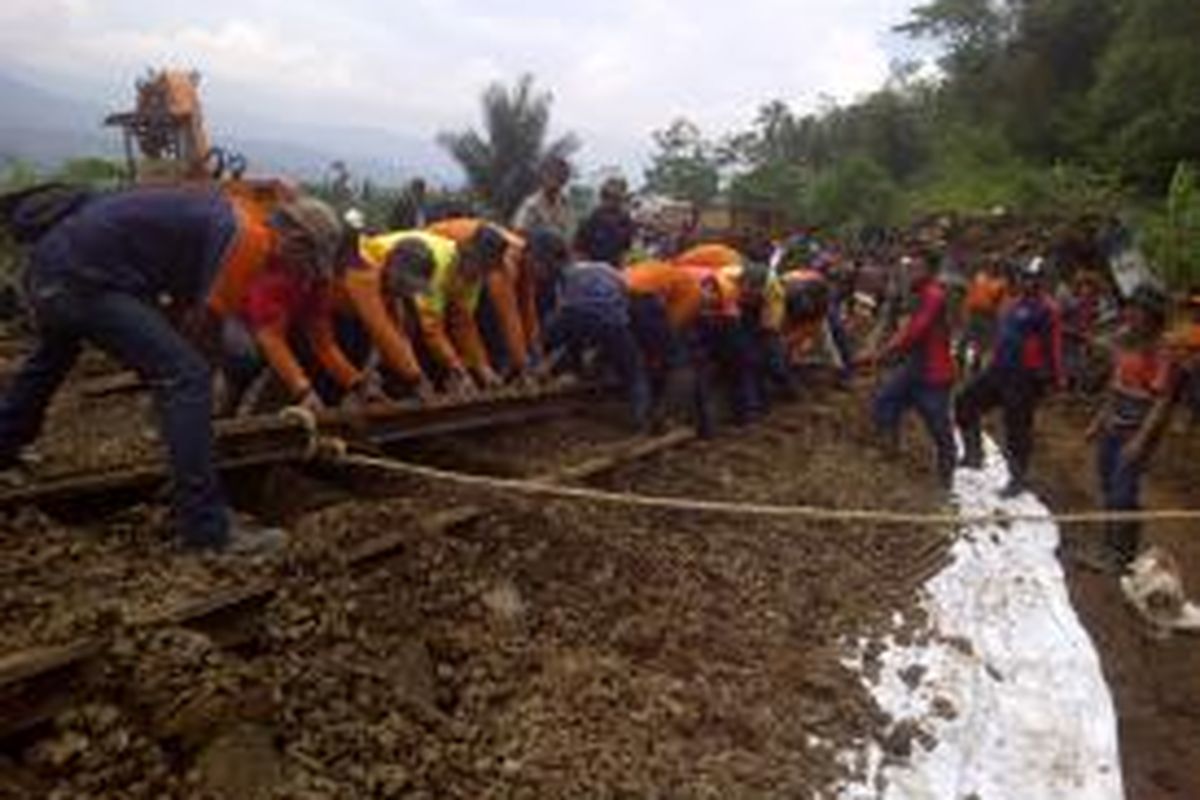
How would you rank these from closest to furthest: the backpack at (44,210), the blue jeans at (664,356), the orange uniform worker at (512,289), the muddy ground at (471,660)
Result: the muddy ground at (471,660) < the backpack at (44,210) < the orange uniform worker at (512,289) < the blue jeans at (664,356)

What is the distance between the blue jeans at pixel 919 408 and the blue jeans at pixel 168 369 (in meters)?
5.99

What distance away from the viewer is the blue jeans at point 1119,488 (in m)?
8.03

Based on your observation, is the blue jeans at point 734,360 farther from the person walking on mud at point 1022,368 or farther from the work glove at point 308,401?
the work glove at point 308,401

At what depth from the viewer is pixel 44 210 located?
17.2ft

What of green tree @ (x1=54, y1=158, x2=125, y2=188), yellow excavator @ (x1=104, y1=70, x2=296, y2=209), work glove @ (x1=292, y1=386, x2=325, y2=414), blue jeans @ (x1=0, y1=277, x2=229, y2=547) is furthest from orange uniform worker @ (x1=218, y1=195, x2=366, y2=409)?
green tree @ (x1=54, y1=158, x2=125, y2=188)

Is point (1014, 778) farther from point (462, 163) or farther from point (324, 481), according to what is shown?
point (462, 163)

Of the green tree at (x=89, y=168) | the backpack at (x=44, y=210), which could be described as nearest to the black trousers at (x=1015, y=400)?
the backpack at (x=44, y=210)

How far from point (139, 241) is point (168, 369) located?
1.54 ft

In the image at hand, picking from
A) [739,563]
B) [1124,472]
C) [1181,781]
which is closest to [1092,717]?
[1181,781]

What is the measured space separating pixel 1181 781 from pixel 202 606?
3883 millimetres

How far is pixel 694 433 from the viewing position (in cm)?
926

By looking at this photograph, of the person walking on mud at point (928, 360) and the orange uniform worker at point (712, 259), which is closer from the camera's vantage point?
the person walking on mud at point (928, 360)

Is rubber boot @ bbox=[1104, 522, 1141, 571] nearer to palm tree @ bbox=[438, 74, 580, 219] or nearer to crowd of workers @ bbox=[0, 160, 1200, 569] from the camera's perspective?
crowd of workers @ bbox=[0, 160, 1200, 569]

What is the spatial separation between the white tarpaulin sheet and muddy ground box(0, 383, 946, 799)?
0.63 feet
